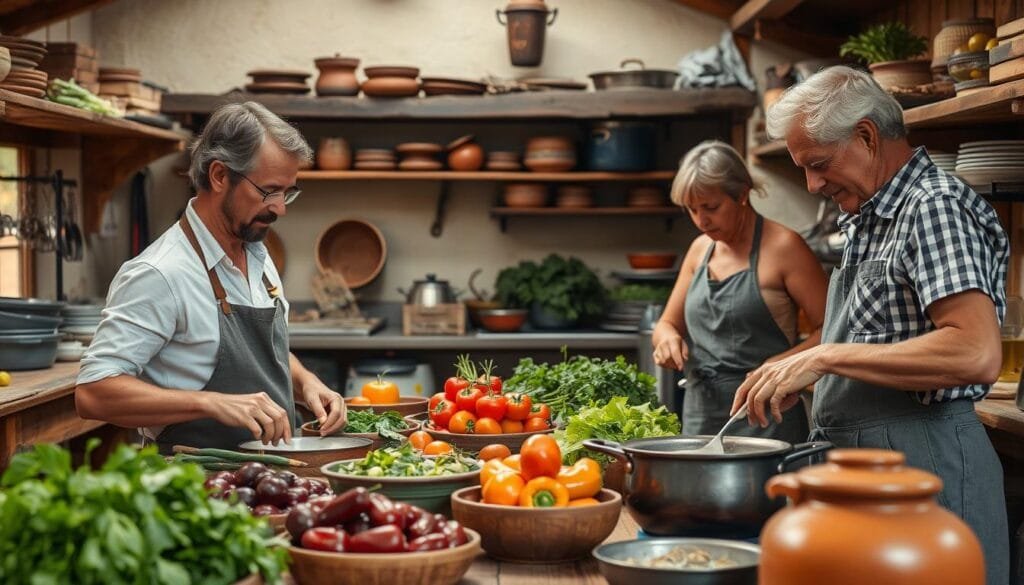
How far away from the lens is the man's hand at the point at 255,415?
2.71 m

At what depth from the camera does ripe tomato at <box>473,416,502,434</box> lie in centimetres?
304

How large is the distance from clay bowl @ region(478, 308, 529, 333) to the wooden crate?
13 cm

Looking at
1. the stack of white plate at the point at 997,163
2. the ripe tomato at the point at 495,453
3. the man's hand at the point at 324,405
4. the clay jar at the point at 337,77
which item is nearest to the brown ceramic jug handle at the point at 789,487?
the ripe tomato at the point at 495,453

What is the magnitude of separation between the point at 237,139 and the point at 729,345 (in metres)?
2.04

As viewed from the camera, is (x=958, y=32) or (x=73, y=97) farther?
(x=73, y=97)

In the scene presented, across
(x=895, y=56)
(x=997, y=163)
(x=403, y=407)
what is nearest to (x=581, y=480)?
(x=403, y=407)

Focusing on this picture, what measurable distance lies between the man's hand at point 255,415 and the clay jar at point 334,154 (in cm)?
430

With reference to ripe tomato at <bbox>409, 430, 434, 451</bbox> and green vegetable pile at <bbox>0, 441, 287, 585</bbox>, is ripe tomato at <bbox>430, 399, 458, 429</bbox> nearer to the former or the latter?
ripe tomato at <bbox>409, 430, 434, 451</bbox>

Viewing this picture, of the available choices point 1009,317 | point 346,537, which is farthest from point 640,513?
point 1009,317

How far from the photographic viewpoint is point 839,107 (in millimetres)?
2781

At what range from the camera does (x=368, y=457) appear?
242 cm

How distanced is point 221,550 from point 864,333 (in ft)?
5.57

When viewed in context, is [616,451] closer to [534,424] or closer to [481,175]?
[534,424]

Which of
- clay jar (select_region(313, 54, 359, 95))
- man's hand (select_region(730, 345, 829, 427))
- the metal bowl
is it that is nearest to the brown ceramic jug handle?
the metal bowl
